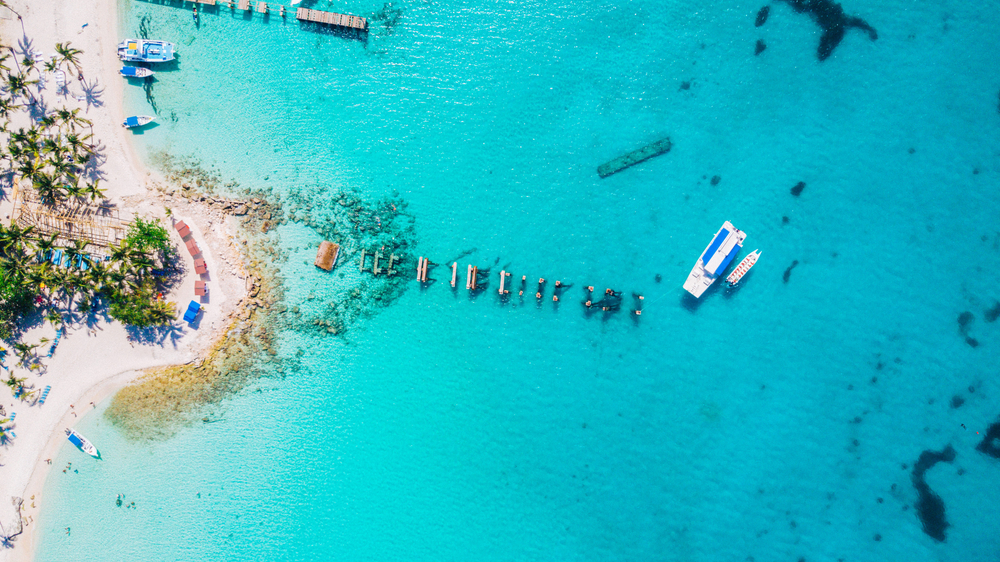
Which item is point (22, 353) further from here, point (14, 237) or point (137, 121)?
point (137, 121)

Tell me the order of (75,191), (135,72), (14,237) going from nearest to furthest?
1. (14,237)
2. (75,191)
3. (135,72)

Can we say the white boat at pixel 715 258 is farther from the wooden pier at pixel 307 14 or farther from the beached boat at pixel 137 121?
the beached boat at pixel 137 121

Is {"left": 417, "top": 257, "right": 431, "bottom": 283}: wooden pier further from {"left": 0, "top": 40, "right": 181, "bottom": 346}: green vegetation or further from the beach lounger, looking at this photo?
{"left": 0, "top": 40, "right": 181, "bottom": 346}: green vegetation

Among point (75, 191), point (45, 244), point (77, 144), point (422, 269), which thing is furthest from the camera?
point (422, 269)

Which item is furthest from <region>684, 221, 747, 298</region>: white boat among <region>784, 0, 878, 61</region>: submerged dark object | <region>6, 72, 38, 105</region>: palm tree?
<region>6, 72, 38, 105</region>: palm tree

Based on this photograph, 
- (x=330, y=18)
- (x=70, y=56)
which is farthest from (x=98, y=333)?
(x=330, y=18)

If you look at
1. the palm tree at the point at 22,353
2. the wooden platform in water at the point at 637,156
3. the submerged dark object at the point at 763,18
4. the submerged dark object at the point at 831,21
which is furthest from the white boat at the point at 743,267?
the palm tree at the point at 22,353
